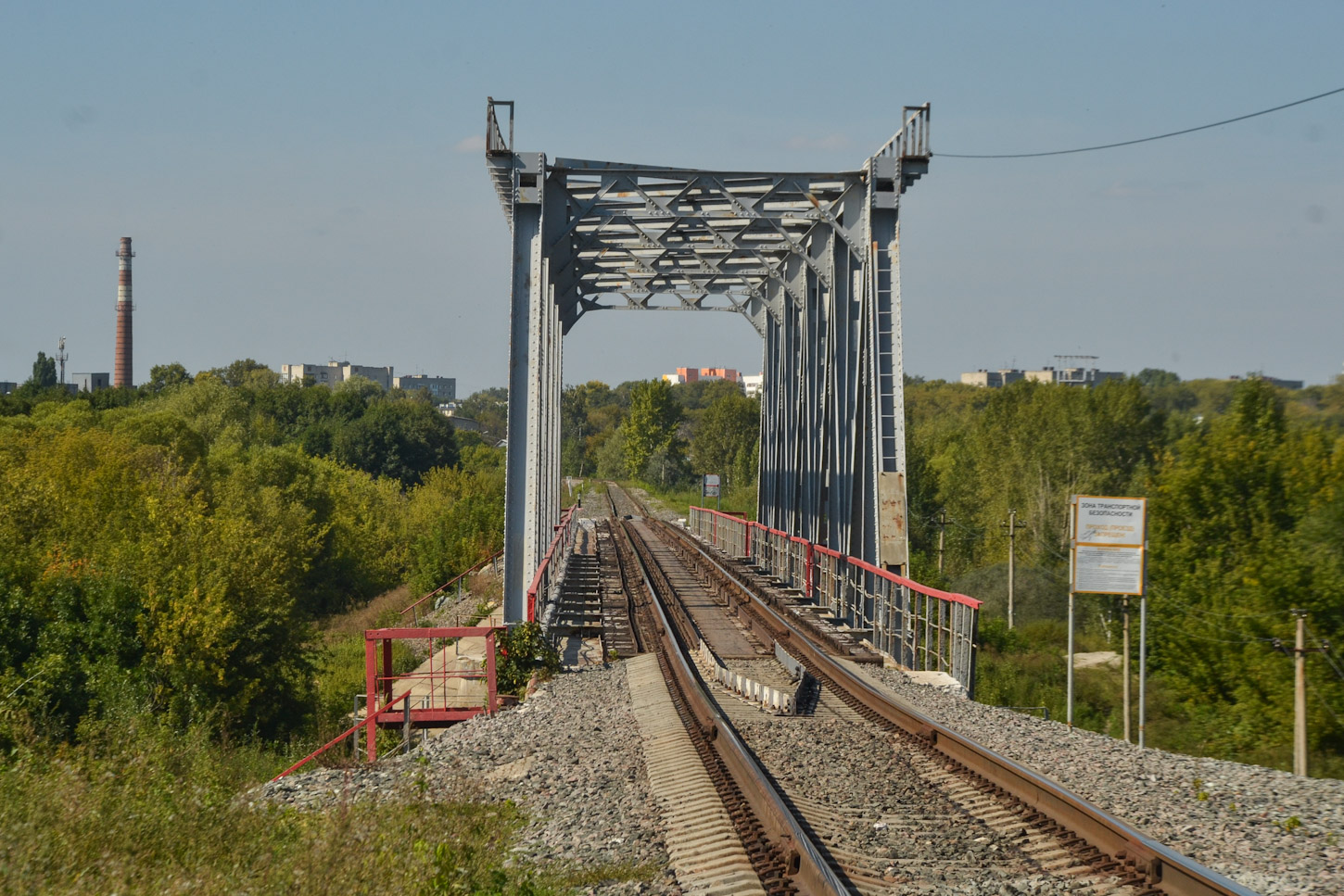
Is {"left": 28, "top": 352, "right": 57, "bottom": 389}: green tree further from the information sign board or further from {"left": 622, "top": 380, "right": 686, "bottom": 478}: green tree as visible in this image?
the information sign board

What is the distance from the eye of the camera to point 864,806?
309 inches

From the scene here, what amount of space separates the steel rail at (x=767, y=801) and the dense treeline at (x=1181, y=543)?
19829mm

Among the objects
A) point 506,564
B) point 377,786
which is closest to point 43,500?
point 506,564

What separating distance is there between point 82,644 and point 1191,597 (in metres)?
31.2

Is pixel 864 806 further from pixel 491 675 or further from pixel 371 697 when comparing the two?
pixel 371 697

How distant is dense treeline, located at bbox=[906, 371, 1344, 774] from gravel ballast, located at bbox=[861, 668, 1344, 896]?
18.8 meters

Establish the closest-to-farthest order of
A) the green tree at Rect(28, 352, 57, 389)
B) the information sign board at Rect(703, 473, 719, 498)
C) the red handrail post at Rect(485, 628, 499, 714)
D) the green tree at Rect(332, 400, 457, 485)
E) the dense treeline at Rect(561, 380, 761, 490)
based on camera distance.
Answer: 1. the red handrail post at Rect(485, 628, 499, 714)
2. the information sign board at Rect(703, 473, 719, 498)
3. the dense treeline at Rect(561, 380, 761, 490)
4. the green tree at Rect(332, 400, 457, 485)
5. the green tree at Rect(28, 352, 57, 389)

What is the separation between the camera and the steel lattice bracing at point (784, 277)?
1702 cm

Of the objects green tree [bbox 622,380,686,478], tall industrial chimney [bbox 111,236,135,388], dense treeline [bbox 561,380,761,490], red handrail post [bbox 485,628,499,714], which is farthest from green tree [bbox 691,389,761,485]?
red handrail post [bbox 485,628,499,714]

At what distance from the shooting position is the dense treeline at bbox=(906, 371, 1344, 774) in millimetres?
28281

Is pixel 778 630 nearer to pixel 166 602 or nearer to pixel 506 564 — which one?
pixel 506 564

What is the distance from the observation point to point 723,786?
8.06 metres

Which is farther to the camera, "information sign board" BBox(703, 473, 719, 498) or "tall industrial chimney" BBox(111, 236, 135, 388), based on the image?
"tall industrial chimney" BBox(111, 236, 135, 388)

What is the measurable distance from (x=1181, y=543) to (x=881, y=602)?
26.9 metres
